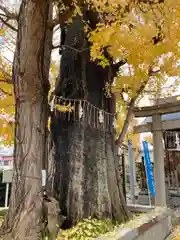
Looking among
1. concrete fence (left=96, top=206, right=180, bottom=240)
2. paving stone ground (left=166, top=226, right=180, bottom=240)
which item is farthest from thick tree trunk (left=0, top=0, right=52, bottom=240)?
paving stone ground (left=166, top=226, right=180, bottom=240)

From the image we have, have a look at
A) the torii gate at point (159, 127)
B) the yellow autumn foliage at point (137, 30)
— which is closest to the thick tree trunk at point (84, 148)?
the yellow autumn foliage at point (137, 30)

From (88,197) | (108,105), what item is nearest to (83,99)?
(108,105)

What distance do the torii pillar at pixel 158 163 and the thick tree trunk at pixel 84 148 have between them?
3.04 meters

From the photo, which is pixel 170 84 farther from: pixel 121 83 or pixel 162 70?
pixel 121 83

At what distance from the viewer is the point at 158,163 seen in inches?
315

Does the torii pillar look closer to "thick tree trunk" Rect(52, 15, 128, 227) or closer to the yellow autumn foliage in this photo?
"thick tree trunk" Rect(52, 15, 128, 227)

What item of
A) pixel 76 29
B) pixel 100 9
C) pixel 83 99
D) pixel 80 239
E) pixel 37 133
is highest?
pixel 76 29

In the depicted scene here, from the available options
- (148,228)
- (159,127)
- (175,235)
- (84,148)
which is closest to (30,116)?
(84,148)

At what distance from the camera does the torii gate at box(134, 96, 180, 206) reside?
772 centimetres

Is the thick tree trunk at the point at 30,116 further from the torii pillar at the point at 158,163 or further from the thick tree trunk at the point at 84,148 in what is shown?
the torii pillar at the point at 158,163

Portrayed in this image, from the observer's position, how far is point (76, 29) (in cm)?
574

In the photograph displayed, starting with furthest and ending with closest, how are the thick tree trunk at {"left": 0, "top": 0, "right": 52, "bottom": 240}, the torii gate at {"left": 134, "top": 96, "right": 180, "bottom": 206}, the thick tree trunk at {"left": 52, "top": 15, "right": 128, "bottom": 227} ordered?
the torii gate at {"left": 134, "top": 96, "right": 180, "bottom": 206}
the thick tree trunk at {"left": 52, "top": 15, "right": 128, "bottom": 227}
the thick tree trunk at {"left": 0, "top": 0, "right": 52, "bottom": 240}

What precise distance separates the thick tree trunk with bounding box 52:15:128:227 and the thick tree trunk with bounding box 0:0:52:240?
3.14 feet

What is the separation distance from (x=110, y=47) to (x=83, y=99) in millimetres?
1151
